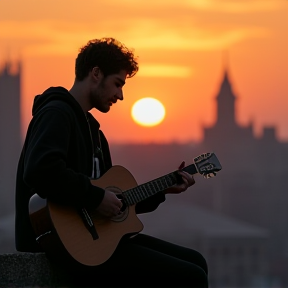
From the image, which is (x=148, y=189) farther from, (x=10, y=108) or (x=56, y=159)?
(x=10, y=108)

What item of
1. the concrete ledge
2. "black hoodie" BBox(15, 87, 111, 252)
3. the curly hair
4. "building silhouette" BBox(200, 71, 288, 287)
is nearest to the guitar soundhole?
"black hoodie" BBox(15, 87, 111, 252)

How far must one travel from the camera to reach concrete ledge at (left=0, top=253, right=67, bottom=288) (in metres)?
5.12

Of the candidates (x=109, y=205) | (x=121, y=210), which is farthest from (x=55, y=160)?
(x=121, y=210)

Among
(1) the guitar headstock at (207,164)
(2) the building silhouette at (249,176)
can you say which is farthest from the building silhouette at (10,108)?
(1) the guitar headstock at (207,164)

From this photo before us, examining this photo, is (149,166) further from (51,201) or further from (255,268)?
(51,201)

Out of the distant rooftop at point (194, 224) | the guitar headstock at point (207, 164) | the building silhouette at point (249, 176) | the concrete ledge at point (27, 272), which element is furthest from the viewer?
the building silhouette at point (249, 176)

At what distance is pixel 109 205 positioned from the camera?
5.03 m

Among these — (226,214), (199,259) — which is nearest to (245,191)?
(226,214)

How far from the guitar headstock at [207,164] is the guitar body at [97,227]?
0.32m

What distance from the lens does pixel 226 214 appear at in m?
137

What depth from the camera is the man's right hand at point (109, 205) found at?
5.02 meters

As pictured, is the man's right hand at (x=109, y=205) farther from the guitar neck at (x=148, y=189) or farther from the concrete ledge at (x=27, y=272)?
the concrete ledge at (x=27, y=272)

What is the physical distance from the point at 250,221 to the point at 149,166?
36.5 ft

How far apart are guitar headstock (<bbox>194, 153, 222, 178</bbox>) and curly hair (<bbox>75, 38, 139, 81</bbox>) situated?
18.2 inches
